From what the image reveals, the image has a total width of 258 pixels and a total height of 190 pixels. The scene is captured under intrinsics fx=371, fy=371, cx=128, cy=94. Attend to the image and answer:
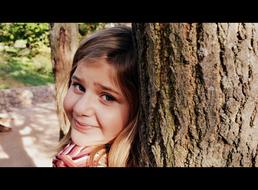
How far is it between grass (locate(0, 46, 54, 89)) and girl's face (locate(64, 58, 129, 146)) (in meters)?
0.30

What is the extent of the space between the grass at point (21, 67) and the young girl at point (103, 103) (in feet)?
0.94

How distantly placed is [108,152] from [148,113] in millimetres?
323

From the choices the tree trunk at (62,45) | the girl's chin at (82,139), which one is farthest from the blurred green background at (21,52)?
the girl's chin at (82,139)

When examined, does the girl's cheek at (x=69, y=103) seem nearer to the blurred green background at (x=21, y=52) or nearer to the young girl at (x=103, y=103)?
the young girl at (x=103, y=103)

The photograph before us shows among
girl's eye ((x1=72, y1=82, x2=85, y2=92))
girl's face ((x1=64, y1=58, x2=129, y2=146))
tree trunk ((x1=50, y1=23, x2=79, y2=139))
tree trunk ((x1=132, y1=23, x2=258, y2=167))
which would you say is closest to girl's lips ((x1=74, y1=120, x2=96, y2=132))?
girl's face ((x1=64, y1=58, x2=129, y2=146))

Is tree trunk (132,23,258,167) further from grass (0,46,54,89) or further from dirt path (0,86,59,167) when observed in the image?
dirt path (0,86,59,167)

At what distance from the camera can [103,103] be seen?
1.13m

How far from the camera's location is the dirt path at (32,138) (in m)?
1.89

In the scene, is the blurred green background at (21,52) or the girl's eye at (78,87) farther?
the blurred green background at (21,52)

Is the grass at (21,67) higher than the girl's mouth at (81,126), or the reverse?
the grass at (21,67)

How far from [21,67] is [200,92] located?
0.85 meters

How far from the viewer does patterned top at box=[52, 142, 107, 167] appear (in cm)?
115

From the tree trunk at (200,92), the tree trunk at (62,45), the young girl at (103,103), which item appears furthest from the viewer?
the tree trunk at (62,45)
